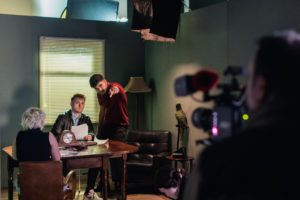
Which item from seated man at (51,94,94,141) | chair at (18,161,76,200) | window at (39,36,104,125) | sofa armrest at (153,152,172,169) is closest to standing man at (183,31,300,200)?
chair at (18,161,76,200)

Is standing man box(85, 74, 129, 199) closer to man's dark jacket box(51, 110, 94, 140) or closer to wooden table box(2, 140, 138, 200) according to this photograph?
man's dark jacket box(51, 110, 94, 140)

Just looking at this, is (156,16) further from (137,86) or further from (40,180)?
(40,180)

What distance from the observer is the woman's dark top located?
339 cm

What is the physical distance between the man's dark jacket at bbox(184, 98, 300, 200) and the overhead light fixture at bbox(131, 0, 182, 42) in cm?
401

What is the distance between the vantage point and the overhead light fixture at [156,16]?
475cm

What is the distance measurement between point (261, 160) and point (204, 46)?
172 inches

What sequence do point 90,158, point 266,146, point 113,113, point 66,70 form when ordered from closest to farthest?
1. point 266,146
2. point 90,158
3. point 113,113
4. point 66,70

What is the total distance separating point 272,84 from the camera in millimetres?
888

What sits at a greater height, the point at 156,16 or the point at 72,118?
the point at 156,16

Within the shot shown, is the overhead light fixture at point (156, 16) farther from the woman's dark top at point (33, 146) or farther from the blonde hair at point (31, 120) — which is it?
the woman's dark top at point (33, 146)

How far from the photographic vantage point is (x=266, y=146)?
835 mm

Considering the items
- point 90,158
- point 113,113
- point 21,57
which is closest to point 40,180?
point 90,158

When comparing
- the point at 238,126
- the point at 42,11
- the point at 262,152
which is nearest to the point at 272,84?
the point at 262,152

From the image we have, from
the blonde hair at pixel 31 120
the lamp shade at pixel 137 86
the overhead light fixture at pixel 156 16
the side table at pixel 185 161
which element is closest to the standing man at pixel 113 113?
the side table at pixel 185 161
